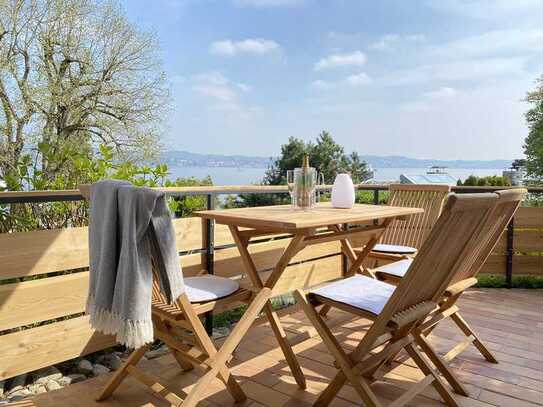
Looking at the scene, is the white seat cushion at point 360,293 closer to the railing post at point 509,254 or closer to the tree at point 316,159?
the railing post at point 509,254

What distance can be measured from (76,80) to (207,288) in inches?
403

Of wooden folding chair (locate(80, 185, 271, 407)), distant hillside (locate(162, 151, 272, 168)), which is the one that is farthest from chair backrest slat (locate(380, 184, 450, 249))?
distant hillside (locate(162, 151, 272, 168))

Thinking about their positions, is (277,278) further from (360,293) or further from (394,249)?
(394,249)

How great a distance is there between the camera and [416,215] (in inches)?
135

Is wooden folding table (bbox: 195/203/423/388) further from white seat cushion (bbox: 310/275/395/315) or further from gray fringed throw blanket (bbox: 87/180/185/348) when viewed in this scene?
gray fringed throw blanket (bbox: 87/180/185/348)

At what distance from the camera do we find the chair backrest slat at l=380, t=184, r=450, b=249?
3344 mm

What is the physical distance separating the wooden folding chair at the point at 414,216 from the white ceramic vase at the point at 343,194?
0.72 meters

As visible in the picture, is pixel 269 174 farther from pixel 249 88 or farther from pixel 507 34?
pixel 507 34

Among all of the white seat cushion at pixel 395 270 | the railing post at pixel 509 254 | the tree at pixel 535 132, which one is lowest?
the railing post at pixel 509 254

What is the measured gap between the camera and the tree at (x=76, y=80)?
32.6 ft

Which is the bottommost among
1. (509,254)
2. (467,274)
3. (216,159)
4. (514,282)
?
(514,282)

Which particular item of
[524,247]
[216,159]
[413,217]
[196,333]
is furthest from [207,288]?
[216,159]

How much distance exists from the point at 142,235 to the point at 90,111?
10394mm

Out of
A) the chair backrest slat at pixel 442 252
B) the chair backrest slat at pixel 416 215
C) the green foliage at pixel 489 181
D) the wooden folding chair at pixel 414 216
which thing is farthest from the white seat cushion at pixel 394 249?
the green foliage at pixel 489 181
